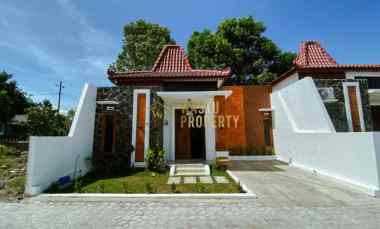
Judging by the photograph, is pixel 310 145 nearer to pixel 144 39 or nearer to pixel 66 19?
pixel 66 19

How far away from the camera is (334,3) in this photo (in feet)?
28.7

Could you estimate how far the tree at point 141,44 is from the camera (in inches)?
845

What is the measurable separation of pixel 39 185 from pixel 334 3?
13.9m

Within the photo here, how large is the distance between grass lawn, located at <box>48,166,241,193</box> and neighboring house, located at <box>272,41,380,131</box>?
23.5 feet

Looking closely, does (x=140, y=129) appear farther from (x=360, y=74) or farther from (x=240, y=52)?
(x=240, y=52)

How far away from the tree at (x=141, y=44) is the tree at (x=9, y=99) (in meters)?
12.4

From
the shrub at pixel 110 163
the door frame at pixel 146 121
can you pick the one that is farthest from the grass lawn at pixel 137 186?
the door frame at pixel 146 121

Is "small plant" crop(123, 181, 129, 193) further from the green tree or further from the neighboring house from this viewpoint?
the neighboring house

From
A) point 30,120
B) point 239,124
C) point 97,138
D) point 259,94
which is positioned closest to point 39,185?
point 97,138

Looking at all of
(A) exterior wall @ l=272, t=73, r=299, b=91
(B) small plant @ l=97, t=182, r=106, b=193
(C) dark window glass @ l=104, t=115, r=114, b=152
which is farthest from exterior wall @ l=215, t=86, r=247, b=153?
(B) small plant @ l=97, t=182, r=106, b=193

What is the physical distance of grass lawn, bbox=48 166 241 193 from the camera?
5512mm

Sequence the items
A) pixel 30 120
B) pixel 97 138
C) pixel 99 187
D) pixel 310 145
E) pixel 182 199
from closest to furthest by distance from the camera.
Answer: pixel 182 199
pixel 99 187
pixel 310 145
pixel 97 138
pixel 30 120

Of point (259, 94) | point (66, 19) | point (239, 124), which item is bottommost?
point (239, 124)

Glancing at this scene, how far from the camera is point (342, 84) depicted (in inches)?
382
